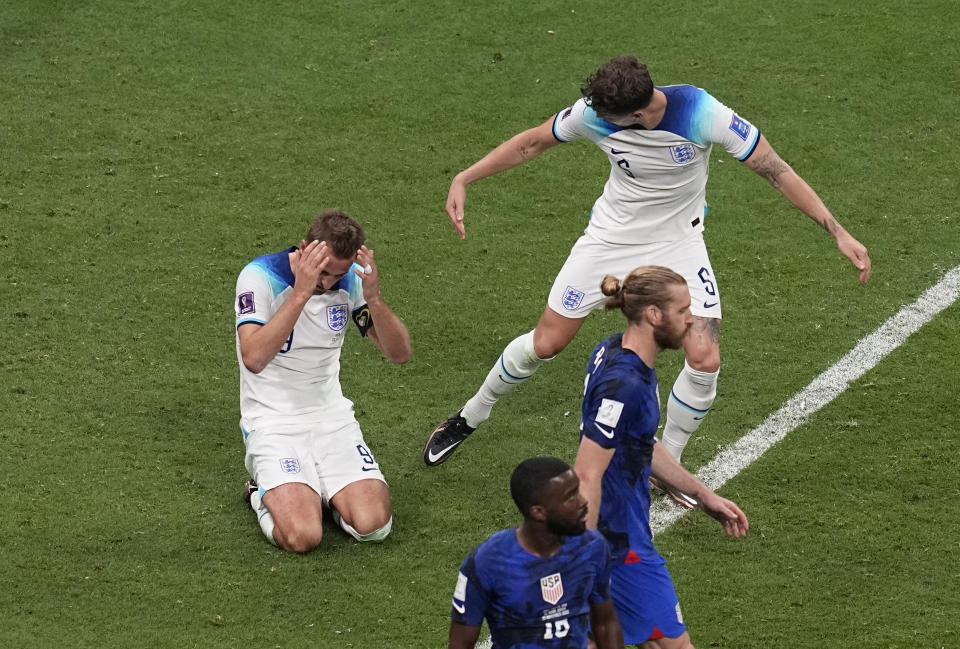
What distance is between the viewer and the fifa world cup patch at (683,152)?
6.48 metres

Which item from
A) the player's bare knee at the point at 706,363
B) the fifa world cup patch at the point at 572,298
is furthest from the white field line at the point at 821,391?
the fifa world cup patch at the point at 572,298

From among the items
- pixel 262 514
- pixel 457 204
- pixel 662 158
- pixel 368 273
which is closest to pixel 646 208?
pixel 662 158

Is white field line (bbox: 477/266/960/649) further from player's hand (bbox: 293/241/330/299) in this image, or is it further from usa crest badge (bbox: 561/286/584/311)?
player's hand (bbox: 293/241/330/299)

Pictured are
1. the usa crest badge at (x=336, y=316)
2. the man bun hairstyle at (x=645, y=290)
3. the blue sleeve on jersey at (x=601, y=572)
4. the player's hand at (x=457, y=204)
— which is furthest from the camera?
the player's hand at (x=457, y=204)

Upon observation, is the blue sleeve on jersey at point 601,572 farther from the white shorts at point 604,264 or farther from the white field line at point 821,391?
the white shorts at point 604,264

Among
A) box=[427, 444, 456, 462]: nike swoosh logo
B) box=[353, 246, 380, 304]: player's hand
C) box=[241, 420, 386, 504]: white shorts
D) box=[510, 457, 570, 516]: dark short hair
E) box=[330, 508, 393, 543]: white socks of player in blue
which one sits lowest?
box=[427, 444, 456, 462]: nike swoosh logo

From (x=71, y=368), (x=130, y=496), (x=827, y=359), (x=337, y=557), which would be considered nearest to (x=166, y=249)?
(x=71, y=368)

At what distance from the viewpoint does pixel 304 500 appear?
21.1 ft

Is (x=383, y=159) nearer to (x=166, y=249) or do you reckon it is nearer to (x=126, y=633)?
(x=166, y=249)

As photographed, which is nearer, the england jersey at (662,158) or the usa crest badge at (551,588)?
the usa crest badge at (551,588)

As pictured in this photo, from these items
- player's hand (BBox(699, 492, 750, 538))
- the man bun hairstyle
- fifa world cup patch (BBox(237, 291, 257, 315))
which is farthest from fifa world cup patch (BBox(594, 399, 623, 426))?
fifa world cup patch (BBox(237, 291, 257, 315))

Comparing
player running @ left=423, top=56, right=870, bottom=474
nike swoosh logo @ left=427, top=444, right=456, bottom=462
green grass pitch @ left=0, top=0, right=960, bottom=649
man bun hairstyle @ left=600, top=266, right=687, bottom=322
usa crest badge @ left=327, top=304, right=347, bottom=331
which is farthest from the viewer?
nike swoosh logo @ left=427, top=444, right=456, bottom=462

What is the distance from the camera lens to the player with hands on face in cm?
629

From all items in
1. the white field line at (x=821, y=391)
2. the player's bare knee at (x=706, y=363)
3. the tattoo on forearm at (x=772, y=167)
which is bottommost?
the white field line at (x=821, y=391)
